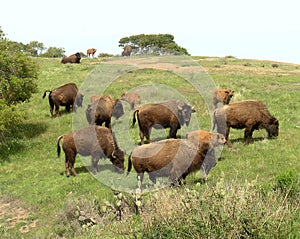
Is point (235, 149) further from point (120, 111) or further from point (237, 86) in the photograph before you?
point (237, 86)

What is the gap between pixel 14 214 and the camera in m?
12.4

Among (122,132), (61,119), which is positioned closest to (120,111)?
(122,132)

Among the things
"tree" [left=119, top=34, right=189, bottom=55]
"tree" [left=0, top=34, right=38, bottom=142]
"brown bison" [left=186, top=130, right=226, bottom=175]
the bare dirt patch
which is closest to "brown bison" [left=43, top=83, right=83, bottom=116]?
"tree" [left=0, top=34, right=38, bottom=142]

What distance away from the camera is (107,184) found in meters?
12.8

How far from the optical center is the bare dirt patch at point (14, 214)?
11.7 metres

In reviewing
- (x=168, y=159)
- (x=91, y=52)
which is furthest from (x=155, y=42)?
(x=168, y=159)

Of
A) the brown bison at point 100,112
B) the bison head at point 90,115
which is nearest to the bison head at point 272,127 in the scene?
the brown bison at point 100,112

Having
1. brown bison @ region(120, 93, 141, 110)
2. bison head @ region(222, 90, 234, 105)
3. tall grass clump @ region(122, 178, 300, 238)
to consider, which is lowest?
brown bison @ region(120, 93, 141, 110)

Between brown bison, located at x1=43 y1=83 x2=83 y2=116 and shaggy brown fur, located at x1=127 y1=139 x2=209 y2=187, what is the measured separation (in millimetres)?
12185

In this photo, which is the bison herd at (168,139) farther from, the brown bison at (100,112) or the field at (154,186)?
the field at (154,186)

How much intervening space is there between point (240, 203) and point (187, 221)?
924 mm

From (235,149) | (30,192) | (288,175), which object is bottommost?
(30,192)

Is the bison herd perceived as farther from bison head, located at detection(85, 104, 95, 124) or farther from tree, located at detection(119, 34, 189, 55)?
tree, located at detection(119, 34, 189, 55)

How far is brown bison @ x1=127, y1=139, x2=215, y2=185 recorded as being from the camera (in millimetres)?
11227
